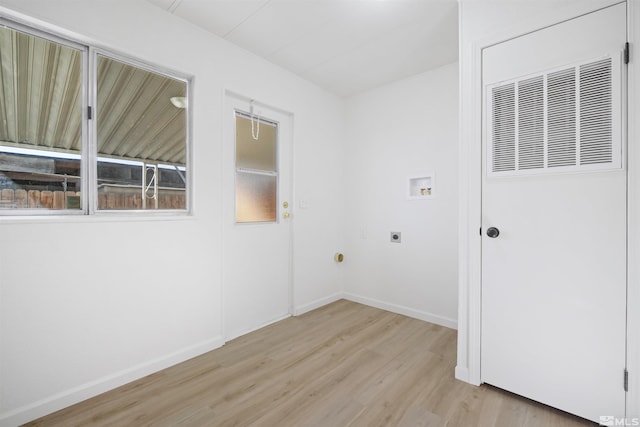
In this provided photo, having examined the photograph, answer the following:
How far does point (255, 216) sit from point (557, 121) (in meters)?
2.42

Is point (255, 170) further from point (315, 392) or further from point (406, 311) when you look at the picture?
point (406, 311)

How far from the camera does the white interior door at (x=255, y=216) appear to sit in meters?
2.57

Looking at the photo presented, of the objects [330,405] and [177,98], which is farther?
[177,98]

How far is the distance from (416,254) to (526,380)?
1.48 m

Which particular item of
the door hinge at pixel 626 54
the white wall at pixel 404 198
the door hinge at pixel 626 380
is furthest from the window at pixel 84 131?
the door hinge at pixel 626 380

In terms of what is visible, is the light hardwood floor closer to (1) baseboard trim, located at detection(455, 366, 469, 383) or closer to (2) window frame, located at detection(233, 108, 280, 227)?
(1) baseboard trim, located at detection(455, 366, 469, 383)

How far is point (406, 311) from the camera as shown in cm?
315

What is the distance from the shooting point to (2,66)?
1.55 meters

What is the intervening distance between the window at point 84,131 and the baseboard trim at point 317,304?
1644mm

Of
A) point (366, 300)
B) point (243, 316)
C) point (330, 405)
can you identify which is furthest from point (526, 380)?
point (243, 316)

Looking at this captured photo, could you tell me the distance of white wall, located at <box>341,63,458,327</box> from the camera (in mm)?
2863

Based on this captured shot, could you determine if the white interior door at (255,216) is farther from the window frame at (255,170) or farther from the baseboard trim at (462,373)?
the baseboard trim at (462,373)

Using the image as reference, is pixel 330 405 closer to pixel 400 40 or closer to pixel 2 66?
pixel 2 66

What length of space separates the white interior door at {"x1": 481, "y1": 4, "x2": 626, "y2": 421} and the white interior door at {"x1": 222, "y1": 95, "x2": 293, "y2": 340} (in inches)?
74.4
